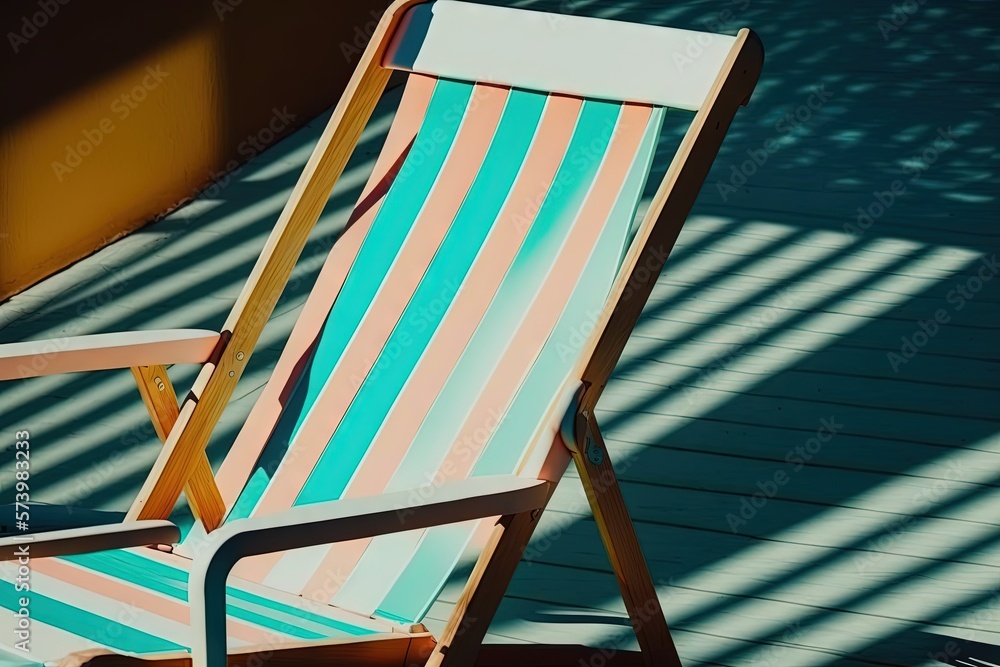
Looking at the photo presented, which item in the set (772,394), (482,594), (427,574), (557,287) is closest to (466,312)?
(557,287)

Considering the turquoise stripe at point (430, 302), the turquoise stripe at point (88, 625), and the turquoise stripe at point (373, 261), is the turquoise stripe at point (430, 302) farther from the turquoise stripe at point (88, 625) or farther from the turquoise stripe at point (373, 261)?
the turquoise stripe at point (88, 625)

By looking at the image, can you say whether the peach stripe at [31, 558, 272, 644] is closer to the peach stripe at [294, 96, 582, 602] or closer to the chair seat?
the chair seat

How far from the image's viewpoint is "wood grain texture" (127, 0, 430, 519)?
6.81 ft

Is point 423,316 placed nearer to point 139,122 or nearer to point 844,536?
point 844,536

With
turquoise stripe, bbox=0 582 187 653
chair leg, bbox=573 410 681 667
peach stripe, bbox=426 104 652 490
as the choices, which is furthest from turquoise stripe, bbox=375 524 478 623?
turquoise stripe, bbox=0 582 187 653

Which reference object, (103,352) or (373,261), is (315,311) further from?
(103,352)

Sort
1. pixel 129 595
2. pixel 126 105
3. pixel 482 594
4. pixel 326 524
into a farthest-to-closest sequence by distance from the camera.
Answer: pixel 126 105
pixel 129 595
pixel 482 594
pixel 326 524

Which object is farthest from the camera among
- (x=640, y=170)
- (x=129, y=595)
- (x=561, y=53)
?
(x=561, y=53)

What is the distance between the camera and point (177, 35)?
14.3 feet

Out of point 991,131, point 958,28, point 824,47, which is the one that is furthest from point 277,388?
point 958,28

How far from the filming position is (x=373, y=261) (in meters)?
2.26

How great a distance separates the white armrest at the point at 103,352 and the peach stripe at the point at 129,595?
0.95 ft

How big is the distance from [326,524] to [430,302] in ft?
2.47

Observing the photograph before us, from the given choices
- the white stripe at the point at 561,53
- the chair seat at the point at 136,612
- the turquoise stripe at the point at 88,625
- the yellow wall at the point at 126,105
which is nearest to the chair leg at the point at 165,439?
the chair seat at the point at 136,612
